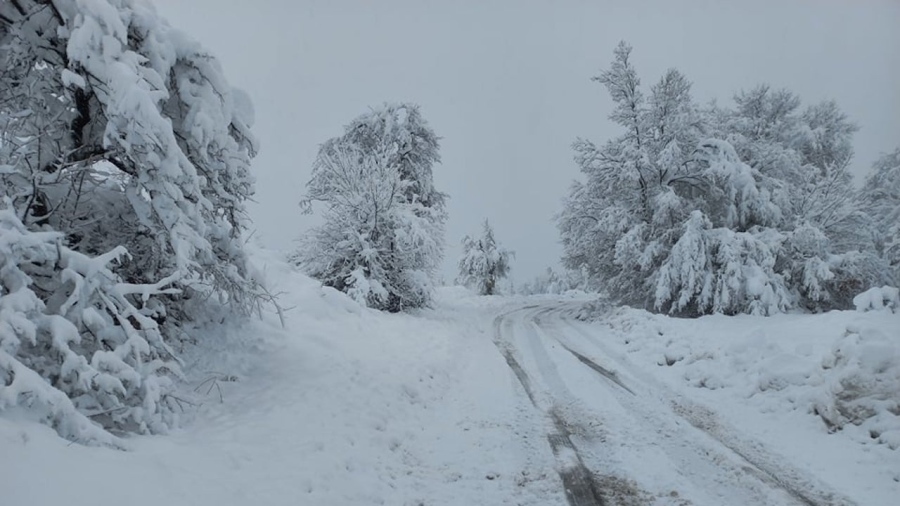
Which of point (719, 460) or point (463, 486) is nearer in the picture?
point (463, 486)

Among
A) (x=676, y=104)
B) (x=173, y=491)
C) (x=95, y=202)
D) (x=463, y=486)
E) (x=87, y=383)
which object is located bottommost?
(x=463, y=486)

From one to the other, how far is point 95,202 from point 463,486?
21.8ft

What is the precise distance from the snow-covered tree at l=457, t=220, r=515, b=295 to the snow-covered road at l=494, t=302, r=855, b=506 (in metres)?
32.5

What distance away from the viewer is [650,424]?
23.3 ft

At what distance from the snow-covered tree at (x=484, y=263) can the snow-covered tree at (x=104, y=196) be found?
35917 millimetres

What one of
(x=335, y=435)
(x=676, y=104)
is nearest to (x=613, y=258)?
(x=676, y=104)

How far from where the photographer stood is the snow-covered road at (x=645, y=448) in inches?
198

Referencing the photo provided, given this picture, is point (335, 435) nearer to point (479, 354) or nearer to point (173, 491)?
point (173, 491)

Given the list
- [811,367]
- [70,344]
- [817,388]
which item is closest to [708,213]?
[811,367]

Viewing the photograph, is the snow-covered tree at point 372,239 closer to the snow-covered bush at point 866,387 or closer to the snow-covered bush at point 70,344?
the snow-covered bush at point 70,344

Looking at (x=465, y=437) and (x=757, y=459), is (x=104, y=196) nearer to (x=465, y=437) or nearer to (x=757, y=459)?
(x=465, y=437)

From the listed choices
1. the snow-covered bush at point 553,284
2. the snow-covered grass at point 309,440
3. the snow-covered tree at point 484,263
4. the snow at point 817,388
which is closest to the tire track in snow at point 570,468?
the snow-covered grass at point 309,440

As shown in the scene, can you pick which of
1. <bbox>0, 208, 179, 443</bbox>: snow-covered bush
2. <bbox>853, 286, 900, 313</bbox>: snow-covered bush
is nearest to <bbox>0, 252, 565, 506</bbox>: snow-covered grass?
<bbox>0, 208, 179, 443</bbox>: snow-covered bush

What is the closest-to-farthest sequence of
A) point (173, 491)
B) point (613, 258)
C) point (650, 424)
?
point (173, 491), point (650, 424), point (613, 258)
